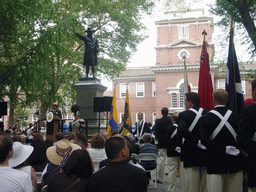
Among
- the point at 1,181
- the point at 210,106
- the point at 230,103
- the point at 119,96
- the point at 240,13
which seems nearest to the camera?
the point at 1,181

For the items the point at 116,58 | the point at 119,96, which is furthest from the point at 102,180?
the point at 119,96

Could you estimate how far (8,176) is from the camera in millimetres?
2744

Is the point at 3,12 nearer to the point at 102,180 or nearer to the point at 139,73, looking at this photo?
the point at 102,180

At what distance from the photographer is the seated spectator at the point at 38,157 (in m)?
4.61

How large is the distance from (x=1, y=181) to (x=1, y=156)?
254mm

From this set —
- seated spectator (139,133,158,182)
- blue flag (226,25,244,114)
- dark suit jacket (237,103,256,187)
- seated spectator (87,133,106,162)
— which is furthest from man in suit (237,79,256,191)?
seated spectator (139,133,158,182)

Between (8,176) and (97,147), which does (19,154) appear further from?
(97,147)

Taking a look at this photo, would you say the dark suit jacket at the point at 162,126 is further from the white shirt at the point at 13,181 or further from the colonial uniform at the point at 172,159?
the white shirt at the point at 13,181

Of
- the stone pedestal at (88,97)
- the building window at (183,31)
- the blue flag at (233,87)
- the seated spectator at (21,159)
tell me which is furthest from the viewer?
the building window at (183,31)

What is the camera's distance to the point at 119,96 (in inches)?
1841

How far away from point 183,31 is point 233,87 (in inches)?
1510

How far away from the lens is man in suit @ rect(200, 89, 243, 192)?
407 centimetres

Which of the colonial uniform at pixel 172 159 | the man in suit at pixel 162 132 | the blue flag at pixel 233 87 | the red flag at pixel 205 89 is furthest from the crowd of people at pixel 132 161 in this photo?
the man in suit at pixel 162 132


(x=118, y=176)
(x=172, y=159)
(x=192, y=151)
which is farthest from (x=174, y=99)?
(x=118, y=176)
